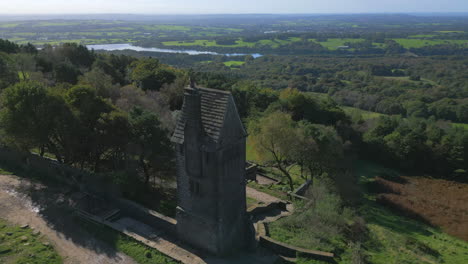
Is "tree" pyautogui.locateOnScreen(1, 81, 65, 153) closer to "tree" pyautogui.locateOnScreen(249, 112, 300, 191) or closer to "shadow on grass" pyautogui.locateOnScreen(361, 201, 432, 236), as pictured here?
"tree" pyautogui.locateOnScreen(249, 112, 300, 191)

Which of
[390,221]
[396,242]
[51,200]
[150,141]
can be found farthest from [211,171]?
[390,221]

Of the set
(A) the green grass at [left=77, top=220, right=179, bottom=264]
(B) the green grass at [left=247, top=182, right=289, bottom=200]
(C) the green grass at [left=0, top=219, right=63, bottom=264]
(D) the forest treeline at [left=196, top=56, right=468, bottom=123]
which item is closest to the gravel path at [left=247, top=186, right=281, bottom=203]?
(B) the green grass at [left=247, top=182, right=289, bottom=200]

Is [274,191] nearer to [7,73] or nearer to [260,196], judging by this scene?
[260,196]

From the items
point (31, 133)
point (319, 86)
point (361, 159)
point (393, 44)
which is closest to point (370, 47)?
point (393, 44)

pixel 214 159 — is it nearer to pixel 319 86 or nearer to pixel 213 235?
pixel 213 235

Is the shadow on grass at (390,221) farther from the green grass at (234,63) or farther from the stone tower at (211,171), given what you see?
the green grass at (234,63)

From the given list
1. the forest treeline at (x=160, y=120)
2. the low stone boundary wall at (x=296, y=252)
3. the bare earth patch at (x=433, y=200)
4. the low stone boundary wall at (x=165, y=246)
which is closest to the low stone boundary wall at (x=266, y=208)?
the low stone boundary wall at (x=296, y=252)
